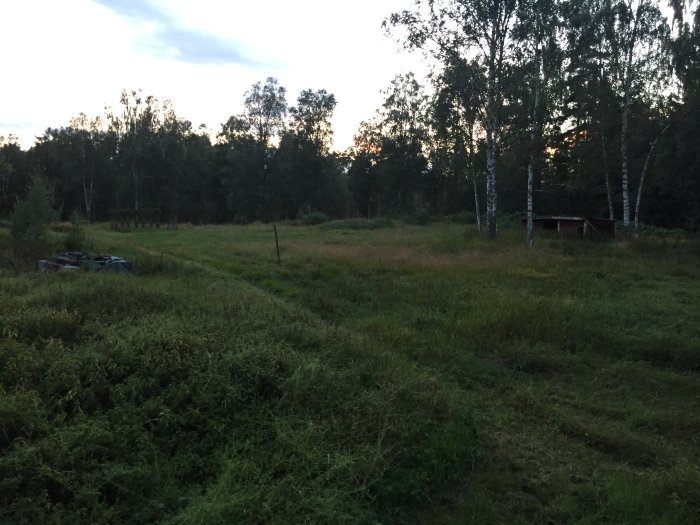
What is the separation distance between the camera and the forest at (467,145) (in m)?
23.3

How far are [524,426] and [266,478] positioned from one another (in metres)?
3.35

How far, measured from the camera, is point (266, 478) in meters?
4.06

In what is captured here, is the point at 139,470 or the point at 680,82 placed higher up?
the point at 680,82

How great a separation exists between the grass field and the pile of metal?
2.98 meters

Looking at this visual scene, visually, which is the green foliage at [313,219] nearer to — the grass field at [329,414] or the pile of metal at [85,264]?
the pile of metal at [85,264]

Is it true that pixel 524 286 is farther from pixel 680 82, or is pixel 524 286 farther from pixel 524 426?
pixel 680 82

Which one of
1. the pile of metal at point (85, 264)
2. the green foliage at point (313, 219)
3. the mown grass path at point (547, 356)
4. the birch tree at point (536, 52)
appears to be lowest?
the mown grass path at point (547, 356)

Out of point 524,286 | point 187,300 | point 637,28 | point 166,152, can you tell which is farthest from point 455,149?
point 166,152

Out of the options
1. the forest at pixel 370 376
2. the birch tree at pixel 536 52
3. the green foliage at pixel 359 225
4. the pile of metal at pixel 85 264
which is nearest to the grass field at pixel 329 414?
the forest at pixel 370 376

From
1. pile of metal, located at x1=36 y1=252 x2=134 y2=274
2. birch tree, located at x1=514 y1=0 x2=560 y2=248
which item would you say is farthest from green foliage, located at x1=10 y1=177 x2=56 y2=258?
birch tree, located at x1=514 y1=0 x2=560 y2=248

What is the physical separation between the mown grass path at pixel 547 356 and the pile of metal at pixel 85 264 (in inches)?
121

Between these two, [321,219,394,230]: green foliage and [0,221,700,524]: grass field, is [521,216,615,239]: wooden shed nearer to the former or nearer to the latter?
[321,219,394,230]: green foliage

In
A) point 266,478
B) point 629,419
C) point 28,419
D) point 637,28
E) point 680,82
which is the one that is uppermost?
point 637,28

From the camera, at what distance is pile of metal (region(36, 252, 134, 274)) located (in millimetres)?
12961
